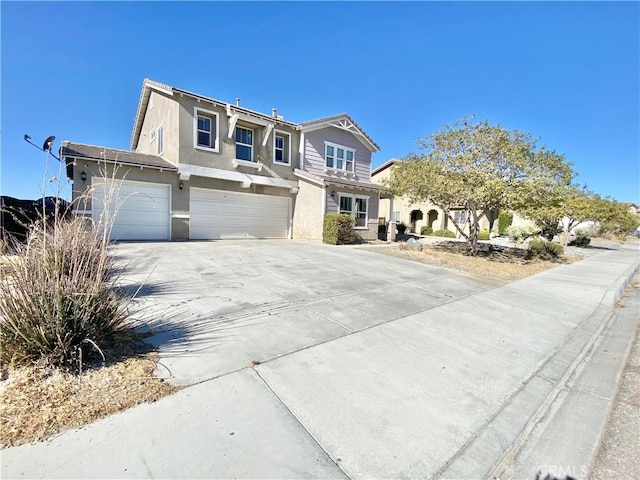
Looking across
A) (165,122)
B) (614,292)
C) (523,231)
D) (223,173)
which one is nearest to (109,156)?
(165,122)

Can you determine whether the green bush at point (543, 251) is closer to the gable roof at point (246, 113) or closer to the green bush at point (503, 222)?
the gable roof at point (246, 113)

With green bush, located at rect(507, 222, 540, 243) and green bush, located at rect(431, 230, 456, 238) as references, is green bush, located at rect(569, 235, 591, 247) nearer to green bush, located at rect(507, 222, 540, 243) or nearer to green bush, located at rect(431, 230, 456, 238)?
green bush, located at rect(507, 222, 540, 243)

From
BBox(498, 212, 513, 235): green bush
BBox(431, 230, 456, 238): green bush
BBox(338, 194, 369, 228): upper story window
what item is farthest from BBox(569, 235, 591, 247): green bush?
BBox(338, 194, 369, 228): upper story window

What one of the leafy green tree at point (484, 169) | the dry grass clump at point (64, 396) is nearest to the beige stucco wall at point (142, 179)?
the dry grass clump at point (64, 396)

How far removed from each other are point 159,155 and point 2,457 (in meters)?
15.6

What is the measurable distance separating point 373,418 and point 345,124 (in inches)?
717

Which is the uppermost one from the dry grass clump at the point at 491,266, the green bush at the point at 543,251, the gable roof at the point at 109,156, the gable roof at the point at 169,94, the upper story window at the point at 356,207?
the gable roof at the point at 169,94

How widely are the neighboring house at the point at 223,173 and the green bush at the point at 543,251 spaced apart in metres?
8.26

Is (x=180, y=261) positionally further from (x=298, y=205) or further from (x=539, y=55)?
(x=539, y=55)

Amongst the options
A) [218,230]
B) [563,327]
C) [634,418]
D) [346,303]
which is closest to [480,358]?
[634,418]

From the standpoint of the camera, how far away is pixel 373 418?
237 cm

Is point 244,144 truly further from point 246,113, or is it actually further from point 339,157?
point 339,157

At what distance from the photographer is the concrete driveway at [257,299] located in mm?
3330

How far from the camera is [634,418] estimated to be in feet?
9.04
